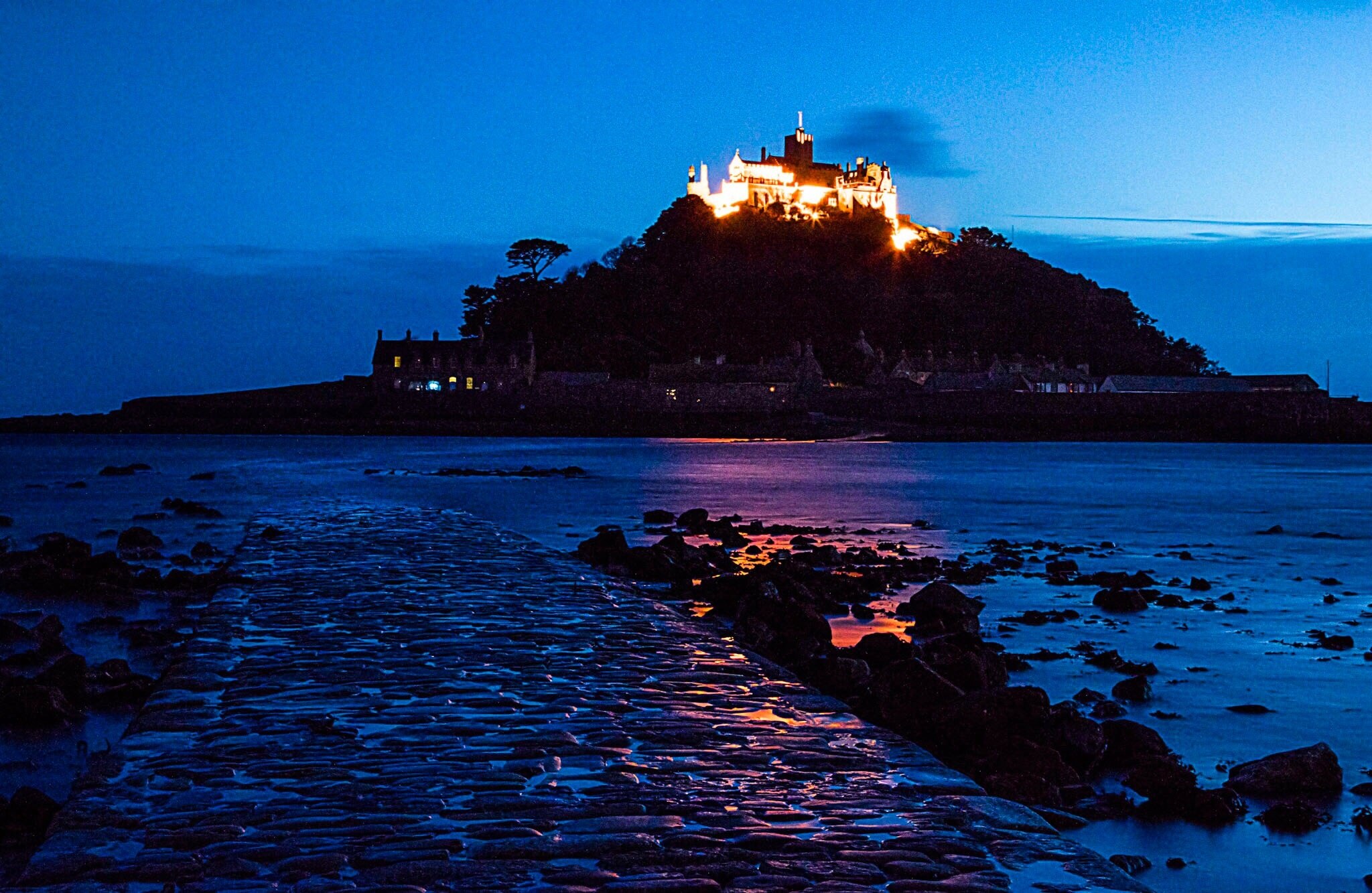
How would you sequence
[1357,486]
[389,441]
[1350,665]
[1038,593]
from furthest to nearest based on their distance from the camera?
[389,441]
[1357,486]
[1038,593]
[1350,665]

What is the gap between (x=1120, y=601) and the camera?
14.6 m

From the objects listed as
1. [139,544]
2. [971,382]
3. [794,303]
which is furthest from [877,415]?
[139,544]

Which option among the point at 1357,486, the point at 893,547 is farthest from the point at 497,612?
the point at 1357,486

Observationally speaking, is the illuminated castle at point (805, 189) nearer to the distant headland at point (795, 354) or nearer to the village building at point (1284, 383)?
the distant headland at point (795, 354)

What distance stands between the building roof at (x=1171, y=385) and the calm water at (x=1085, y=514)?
9790mm

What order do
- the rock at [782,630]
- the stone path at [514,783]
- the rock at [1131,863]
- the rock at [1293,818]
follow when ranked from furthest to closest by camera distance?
the rock at [782,630] < the rock at [1293,818] < the rock at [1131,863] < the stone path at [514,783]

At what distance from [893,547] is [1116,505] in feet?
56.2

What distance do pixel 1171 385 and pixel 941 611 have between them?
92.0 meters

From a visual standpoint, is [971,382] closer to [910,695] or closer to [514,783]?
[910,695]

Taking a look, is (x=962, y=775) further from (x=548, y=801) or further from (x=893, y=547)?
(x=893, y=547)

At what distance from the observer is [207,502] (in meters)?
33.1

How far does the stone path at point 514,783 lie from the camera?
4801 millimetres

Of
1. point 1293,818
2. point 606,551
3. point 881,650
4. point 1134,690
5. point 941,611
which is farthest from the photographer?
point 606,551

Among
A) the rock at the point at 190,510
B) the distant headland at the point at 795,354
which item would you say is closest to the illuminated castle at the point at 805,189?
the distant headland at the point at 795,354
